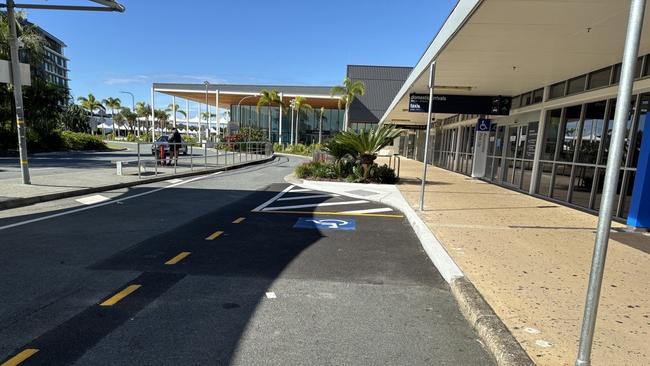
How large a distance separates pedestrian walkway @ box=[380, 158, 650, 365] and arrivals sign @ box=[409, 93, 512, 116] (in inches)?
257

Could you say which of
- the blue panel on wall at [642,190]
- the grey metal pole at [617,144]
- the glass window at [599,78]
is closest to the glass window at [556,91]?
the glass window at [599,78]

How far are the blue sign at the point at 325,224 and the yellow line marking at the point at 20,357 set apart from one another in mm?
4831

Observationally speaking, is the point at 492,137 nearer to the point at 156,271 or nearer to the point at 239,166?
the point at 239,166

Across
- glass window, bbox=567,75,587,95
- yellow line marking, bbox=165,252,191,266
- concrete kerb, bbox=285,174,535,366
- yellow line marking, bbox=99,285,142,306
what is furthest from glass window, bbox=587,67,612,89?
yellow line marking, bbox=99,285,142,306

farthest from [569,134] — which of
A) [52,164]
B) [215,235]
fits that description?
[52,164]

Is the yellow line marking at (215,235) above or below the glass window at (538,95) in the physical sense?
below

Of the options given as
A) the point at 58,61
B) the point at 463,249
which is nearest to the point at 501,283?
the point at 463,249

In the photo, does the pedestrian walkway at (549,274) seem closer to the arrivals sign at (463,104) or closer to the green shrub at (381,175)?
the green shrub at (381,175)

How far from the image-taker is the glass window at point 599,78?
9258 millimetres

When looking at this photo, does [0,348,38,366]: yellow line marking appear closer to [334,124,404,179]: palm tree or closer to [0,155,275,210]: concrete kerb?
[0,155,275,210]: concrete kerb

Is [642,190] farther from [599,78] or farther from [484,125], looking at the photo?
[484,125]

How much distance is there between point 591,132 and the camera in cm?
959

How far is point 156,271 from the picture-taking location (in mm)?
4809

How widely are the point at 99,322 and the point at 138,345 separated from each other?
0.62 meters
